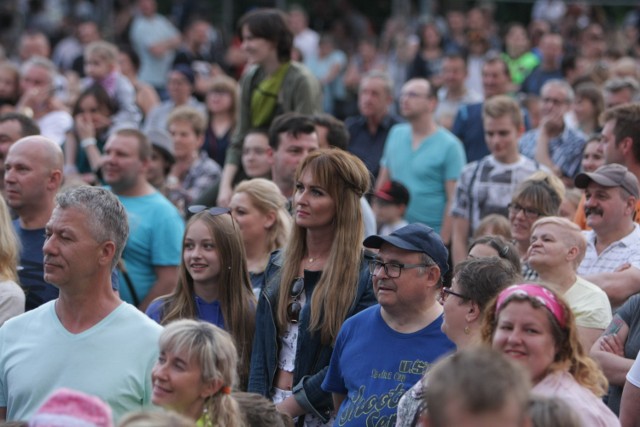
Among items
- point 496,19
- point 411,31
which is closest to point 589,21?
point 496,19

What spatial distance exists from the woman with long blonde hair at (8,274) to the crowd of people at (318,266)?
0.01 meters

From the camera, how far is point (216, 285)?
634cm

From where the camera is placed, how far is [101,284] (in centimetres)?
493

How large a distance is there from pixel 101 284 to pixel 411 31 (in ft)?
45.3

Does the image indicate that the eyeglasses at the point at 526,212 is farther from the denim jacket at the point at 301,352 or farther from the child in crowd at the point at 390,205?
the child in crowd at the point at 390,205

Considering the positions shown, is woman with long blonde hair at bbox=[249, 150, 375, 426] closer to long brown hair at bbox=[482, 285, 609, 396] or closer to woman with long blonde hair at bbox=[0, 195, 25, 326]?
woman with long blonde hair at bbox=[0, 195, 25, 326]

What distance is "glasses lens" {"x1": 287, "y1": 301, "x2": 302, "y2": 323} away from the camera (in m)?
5.75

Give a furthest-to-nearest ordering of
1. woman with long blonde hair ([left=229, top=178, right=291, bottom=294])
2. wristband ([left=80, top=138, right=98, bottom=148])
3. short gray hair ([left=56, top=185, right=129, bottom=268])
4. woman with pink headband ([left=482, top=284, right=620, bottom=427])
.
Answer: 1. wristband ([left=80, top=138, right=98, bottom=148])
2. woman with long blonde hair ([left=229, top=178, right=291, bottom=294])
3. short gray hair ([left=56, top=185, right=129, bottom=268])
4. woman with pink headband ([left=482, top=284, right=620, bottom=427])

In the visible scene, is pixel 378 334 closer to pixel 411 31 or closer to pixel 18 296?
pixel 18 296

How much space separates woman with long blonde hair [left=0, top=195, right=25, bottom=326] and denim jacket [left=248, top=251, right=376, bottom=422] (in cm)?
120

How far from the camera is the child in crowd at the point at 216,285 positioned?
20.5 feet

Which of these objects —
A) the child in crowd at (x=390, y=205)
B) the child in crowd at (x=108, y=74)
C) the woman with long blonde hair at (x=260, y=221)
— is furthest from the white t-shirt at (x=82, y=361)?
the child in crowd at (x=108, y=74)

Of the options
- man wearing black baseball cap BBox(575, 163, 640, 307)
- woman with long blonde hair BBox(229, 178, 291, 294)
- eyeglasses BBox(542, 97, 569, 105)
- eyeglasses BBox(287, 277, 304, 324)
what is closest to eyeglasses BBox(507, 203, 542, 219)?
man wearing black baseball cap BBox(575, 163, 640, 307)

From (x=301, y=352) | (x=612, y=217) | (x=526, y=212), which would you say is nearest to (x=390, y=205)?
(x=526, y=212)
